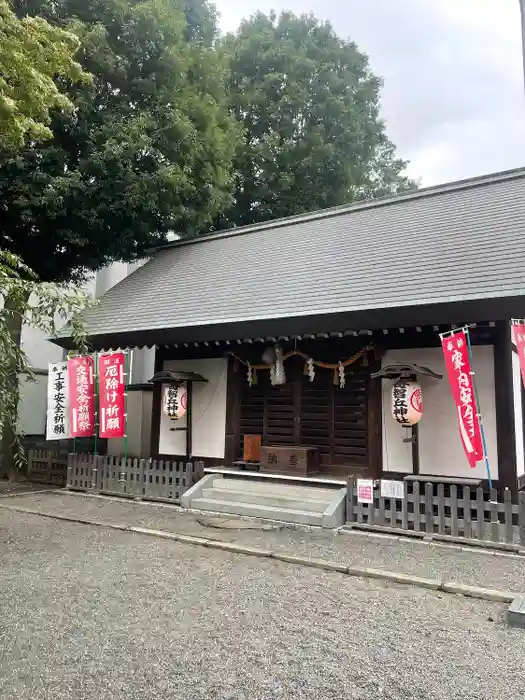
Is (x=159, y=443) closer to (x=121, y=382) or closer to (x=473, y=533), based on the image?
(x=121, y=382)

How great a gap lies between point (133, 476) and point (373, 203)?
28.8 ft

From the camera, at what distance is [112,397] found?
35.3 feet

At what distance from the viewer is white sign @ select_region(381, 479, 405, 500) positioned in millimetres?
7723

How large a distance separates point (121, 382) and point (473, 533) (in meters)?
7.13

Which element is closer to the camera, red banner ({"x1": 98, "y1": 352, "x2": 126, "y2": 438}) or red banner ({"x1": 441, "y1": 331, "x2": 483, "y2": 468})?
red banner ({"x1": 441, "y1": 331, "x2": 483, "y2": 468})

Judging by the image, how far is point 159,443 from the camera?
11820mm

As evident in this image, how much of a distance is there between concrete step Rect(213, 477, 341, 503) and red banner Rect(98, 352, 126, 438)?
2.38 meters

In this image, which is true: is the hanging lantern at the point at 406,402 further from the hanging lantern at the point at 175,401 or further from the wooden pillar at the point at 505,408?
the hanging lantern at the point at 175,401

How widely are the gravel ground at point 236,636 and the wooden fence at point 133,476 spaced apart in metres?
3.73

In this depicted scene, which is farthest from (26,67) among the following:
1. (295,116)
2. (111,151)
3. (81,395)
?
(295,116)

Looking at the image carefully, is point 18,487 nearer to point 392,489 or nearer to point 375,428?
point 375,428

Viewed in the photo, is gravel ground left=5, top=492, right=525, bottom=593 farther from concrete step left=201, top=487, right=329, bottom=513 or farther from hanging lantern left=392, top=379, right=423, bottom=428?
hanging lantern left=392, top=379, right=423, bottom=428

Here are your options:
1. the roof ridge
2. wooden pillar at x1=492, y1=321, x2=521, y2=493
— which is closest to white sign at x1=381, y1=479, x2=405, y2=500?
wooden pillar at x1=492, y1=321, x2=521, y2=493

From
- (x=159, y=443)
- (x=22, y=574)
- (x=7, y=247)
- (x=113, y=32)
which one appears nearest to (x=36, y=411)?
(x=7, y=247)
